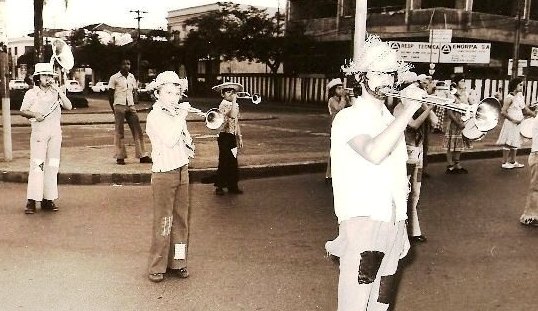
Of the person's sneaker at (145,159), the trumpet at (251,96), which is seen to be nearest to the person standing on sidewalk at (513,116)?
the trumpet at (251,96)

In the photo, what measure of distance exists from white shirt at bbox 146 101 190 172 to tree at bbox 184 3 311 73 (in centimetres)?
3783

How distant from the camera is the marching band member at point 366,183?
3.12m

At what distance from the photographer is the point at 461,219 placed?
26.2 ft

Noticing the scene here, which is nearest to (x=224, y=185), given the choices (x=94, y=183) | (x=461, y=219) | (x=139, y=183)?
(x=139, y=183)

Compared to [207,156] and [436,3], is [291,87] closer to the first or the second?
[436,3]

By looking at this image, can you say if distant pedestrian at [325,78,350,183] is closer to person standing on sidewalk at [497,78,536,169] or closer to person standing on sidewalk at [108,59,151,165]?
person standing on sidewalk at [497,78,536,169]

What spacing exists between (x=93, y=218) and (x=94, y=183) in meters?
2.59

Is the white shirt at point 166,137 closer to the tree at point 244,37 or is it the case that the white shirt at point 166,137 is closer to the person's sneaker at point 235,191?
the person's sneaker at point 235,191

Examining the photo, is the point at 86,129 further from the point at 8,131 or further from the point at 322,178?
the point at 322,178

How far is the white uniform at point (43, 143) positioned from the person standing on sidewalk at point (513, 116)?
8031 mm

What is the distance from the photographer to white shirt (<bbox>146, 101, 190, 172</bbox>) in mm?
5148

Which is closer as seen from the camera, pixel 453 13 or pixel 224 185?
pixel 224 185

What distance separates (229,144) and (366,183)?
249 inches

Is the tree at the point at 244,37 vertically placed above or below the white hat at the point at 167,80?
above
